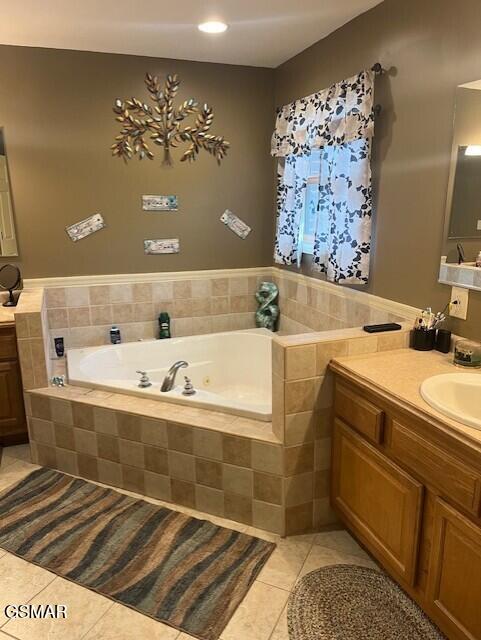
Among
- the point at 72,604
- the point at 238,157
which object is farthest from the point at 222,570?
the point at 238,157

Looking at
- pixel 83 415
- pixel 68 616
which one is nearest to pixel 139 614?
pixel 68 616

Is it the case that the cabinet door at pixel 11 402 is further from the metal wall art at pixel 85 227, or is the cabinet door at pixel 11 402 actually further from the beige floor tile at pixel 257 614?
the beige floor tile at pixel 257 614

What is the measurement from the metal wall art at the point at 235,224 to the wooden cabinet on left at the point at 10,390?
5.65 ft

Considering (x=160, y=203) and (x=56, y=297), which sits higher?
(x=160, y=203)

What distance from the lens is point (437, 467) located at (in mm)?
1498

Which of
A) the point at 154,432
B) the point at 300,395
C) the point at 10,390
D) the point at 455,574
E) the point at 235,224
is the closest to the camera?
the point at 455,574

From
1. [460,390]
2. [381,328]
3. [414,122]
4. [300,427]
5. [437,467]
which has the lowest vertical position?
[300,427]

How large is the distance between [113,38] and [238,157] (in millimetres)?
1156

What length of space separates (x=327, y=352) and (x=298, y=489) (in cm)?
66

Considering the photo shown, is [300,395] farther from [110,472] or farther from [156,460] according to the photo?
[110,472]

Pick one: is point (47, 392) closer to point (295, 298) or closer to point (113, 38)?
point (295, 298)

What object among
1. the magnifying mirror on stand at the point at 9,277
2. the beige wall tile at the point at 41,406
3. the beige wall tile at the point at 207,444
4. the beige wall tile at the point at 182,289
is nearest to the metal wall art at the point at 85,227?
the magnifying mirror on stand at the point at 9,277

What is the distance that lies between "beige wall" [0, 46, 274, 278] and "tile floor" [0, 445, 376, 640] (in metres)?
2.02

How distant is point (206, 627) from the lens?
1.75 metres
